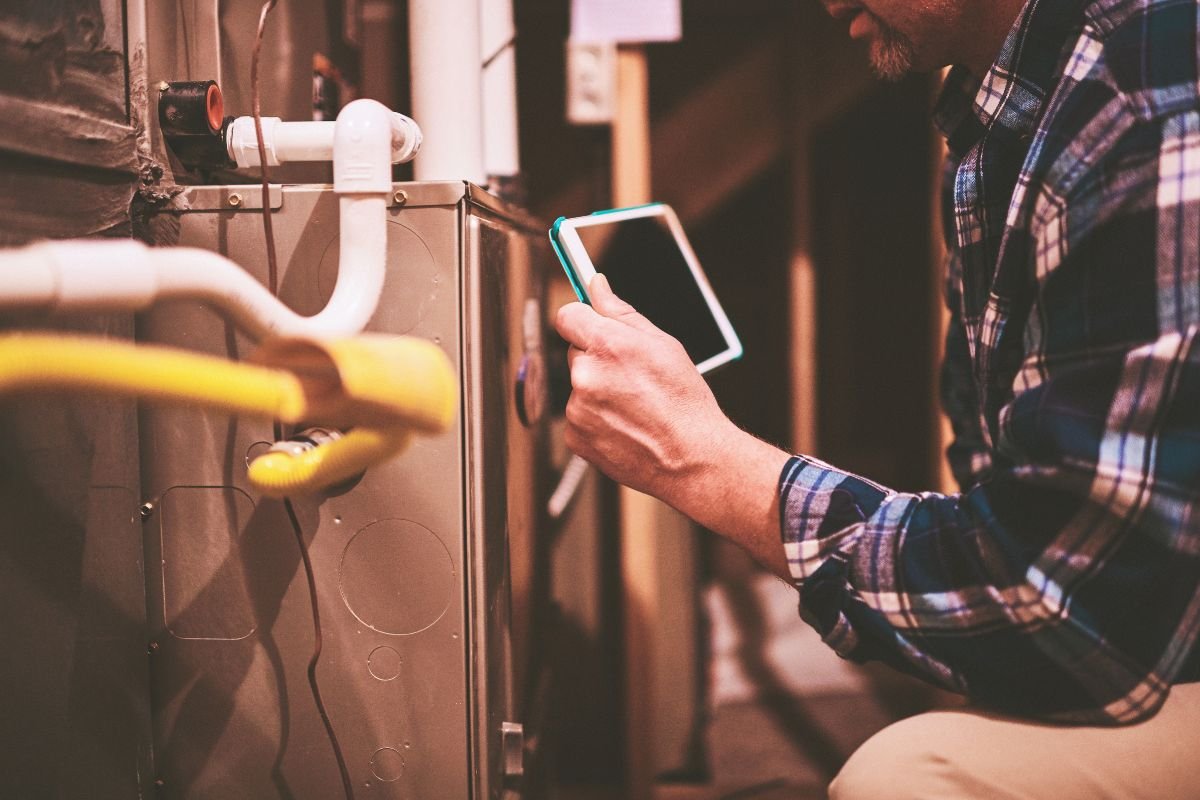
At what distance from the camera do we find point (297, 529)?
62cm

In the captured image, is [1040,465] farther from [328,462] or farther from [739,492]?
[328,462]

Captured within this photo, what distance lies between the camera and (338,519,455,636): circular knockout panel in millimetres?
655

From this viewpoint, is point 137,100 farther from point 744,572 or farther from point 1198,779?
point 744,572

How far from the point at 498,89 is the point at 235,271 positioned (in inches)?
26.4

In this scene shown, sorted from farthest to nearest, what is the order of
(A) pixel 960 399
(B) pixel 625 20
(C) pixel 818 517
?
(B) pixel 625 20 → (A) pixel 960 399 → (C) pixel 818 517

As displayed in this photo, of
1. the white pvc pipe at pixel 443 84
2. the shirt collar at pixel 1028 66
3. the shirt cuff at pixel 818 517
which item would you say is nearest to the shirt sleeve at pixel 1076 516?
the shirt cuff at pixel 818 517

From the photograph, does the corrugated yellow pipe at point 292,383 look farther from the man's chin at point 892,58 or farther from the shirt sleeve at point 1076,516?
the man's chin at point 892,58

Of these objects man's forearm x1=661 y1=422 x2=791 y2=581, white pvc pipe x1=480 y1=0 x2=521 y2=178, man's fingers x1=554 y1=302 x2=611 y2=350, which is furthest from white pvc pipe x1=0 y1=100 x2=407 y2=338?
white pvc pipe x1=480 y1=0 x2=521 y2=178

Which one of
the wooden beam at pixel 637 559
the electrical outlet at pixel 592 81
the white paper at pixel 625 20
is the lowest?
the wooden beam at pixel 637 559

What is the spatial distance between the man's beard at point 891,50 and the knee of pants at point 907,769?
0.59m

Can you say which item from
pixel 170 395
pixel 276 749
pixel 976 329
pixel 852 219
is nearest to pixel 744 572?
pixel 852 219

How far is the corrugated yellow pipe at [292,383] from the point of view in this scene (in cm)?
33

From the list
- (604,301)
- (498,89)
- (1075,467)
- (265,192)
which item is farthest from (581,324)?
(498,89)

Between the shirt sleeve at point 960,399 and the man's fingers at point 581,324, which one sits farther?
the shirt sleeve at point 960,399
